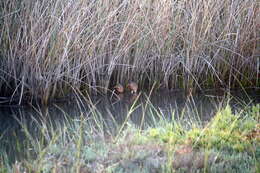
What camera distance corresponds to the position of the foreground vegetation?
2.82 m

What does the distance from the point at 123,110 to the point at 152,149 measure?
1495 mm

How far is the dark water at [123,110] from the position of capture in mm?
4035

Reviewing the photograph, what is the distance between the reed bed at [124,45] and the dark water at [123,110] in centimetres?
17

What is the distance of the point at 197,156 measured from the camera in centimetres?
294

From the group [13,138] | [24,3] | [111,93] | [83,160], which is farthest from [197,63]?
[83,160]

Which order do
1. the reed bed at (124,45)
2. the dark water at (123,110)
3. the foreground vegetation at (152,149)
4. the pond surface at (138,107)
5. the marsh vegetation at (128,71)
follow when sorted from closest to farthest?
1. the foreground vegetation at (152,149)
2. the marsh vegetation at (128,71)
3. the dark water at (123,110)
4. the pond surface at (138,107)
5. the reed bed at (124,45)

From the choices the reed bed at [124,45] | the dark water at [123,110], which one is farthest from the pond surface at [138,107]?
the reed bed at [124,45]

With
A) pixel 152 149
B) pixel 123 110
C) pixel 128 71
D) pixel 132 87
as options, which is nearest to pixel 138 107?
pixel 123 110

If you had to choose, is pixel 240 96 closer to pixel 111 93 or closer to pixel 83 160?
pixel 111 93

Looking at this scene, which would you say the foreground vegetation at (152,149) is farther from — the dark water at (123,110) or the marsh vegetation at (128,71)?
the dark water at (123,110)

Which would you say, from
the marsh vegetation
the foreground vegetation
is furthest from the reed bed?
the foreground vegetation

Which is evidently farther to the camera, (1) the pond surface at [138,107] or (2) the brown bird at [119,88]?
(2) the brown bird at [119,88]

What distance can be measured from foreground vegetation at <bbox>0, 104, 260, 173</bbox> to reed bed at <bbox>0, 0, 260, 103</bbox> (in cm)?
106

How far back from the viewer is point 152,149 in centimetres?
312
